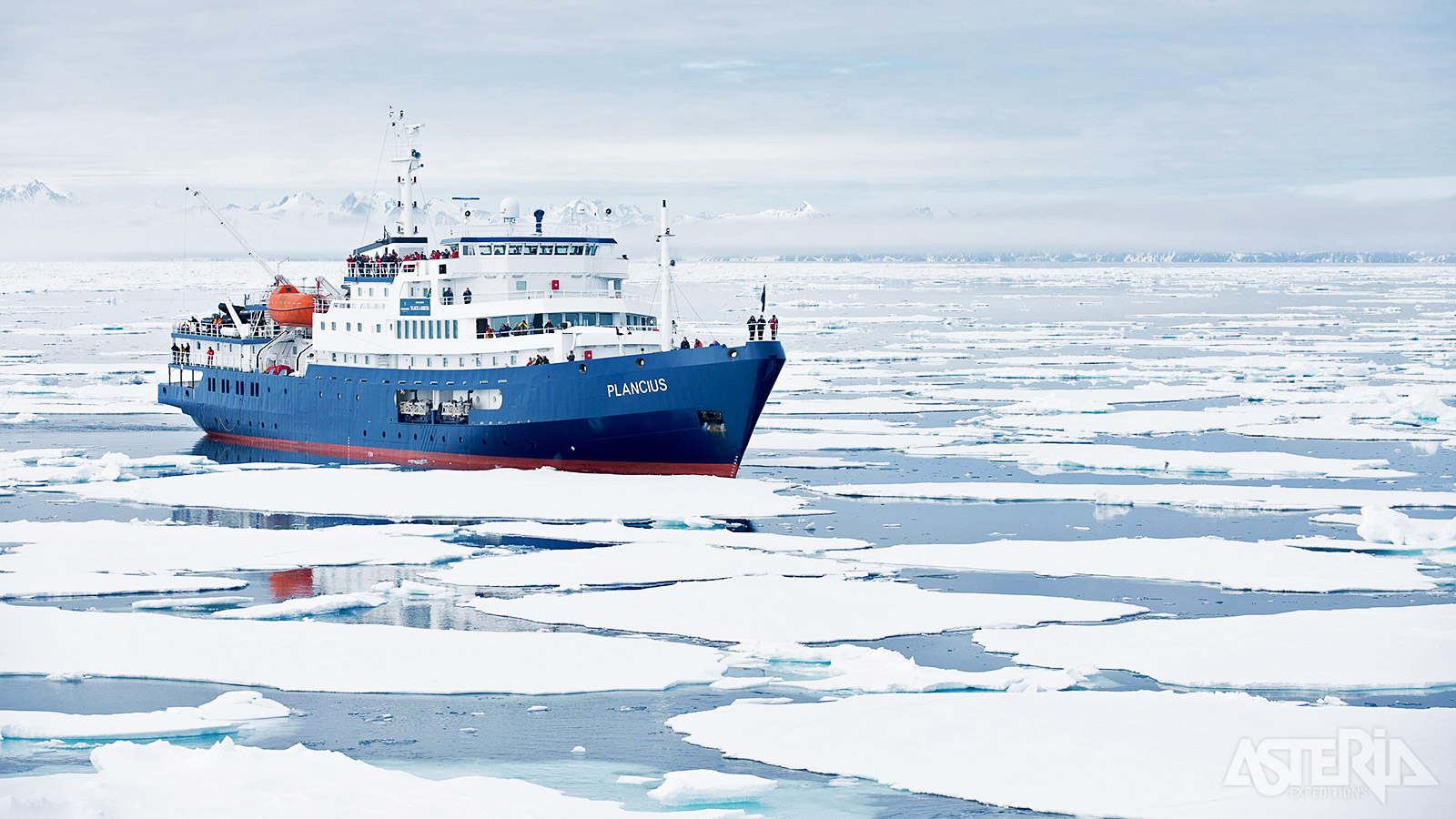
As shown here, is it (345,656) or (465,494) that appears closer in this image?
(345,656)

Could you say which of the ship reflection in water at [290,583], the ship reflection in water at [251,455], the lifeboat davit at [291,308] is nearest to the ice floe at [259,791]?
the ship reflection in water at [290,583]

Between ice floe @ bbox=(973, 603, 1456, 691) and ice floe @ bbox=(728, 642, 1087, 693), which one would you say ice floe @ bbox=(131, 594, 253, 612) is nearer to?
ice floe @ bbox=(728, 642, 1087, 693)

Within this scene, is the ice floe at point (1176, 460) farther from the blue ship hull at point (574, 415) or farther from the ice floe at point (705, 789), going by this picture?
the ice floe at point (705, 789)

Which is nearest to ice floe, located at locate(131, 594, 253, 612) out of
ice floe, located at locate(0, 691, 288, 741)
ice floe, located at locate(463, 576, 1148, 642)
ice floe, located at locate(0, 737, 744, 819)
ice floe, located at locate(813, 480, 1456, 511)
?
ice floe, located at locate(463, 576, 1148, 642)

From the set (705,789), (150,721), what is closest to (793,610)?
(705,789)

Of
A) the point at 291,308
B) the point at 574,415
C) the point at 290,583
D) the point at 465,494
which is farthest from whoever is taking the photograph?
the point at 291,308

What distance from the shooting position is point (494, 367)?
127 feet

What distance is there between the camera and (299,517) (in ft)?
104

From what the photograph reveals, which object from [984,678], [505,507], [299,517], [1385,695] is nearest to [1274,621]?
[1385,695]

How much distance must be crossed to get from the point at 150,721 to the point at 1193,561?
53.7ft

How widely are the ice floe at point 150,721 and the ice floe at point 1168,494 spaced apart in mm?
18482

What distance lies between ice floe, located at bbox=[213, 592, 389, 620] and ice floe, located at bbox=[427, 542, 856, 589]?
189cm

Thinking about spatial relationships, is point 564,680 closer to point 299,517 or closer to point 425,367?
point 299,517

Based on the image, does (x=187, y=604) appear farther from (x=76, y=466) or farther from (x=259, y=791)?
(x=76, y=466)
